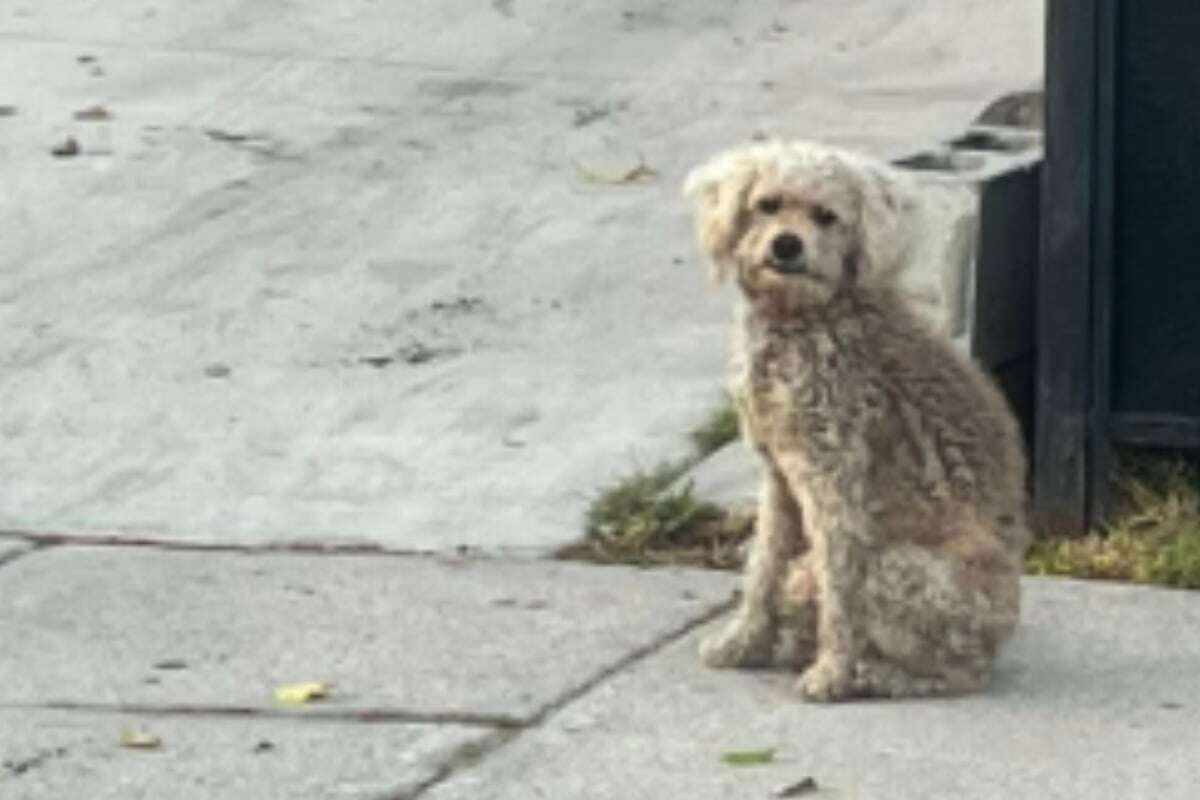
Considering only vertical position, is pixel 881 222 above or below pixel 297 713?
above

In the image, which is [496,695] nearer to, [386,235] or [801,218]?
[801,218]

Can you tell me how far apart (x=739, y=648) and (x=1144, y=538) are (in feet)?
3.70

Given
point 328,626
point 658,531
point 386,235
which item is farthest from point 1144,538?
point 386,235

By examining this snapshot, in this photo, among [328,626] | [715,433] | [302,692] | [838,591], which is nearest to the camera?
[838,591]

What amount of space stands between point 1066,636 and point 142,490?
2.10 meters

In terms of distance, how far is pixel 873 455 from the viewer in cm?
655

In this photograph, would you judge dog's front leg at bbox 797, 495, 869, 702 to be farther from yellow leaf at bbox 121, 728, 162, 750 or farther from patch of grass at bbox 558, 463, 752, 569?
yellow leaf at bbox 121, 728, 162, 750

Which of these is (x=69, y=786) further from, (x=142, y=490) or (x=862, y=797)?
(x=142, y=490)

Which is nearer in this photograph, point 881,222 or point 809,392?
point 881,222

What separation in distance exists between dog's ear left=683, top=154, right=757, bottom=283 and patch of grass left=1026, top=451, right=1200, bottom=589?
1290 millimetres

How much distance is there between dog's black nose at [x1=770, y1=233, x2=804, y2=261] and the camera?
20.8 feet

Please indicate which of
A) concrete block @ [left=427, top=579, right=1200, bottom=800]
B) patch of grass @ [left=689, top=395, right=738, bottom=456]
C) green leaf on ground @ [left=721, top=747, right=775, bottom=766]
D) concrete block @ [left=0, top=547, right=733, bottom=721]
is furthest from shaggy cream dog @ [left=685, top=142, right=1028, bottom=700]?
patch of grass @ [left=689, top=395, right=738, bottom=456]

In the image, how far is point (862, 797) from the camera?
19.7 ft

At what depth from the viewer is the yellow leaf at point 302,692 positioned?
659cm
